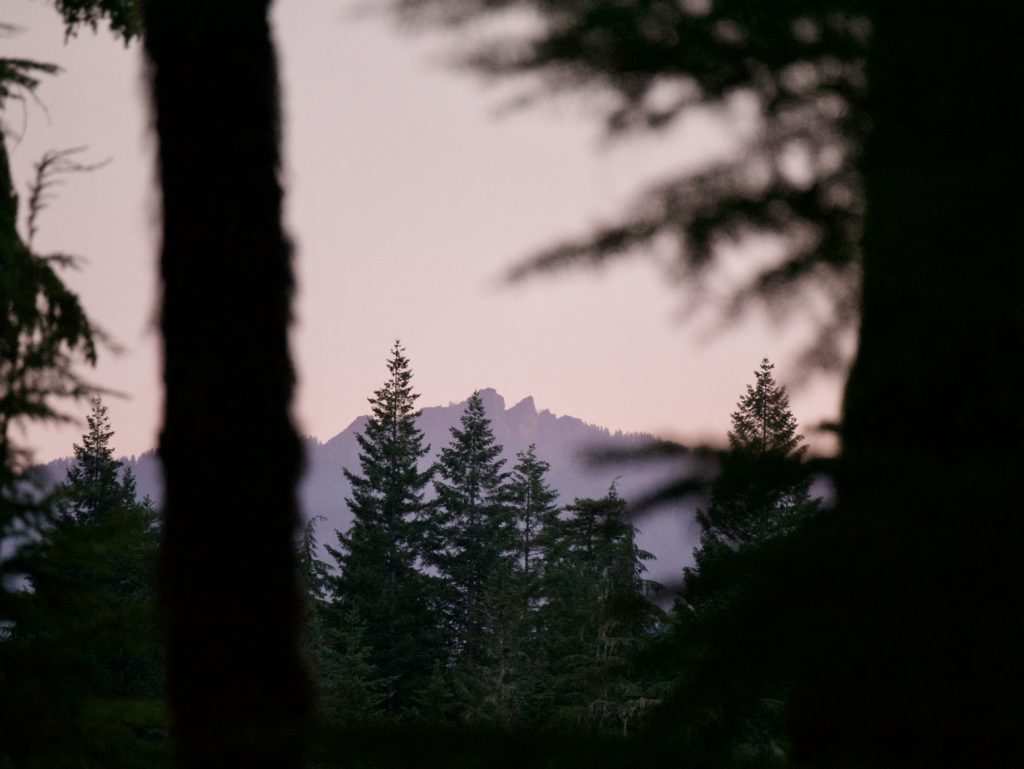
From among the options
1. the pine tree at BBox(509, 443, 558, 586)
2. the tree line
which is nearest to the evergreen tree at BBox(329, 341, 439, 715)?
the tree line

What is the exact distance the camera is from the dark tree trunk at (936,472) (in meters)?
1.40

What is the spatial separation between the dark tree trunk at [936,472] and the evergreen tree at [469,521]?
193 ft

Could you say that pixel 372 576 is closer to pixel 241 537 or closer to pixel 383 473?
pixel 383 473

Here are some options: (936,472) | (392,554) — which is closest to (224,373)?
(936,472)

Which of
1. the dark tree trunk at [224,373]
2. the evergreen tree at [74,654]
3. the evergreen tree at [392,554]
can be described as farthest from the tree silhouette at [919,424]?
the evergreen tree at [392,554]

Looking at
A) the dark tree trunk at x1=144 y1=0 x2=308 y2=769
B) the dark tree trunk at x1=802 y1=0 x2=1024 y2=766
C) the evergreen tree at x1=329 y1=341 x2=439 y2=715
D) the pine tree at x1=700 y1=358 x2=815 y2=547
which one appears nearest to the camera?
the dark tree trunk at x1=802 y1=0 x2=1024 y2=766

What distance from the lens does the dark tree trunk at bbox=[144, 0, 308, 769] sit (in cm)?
405

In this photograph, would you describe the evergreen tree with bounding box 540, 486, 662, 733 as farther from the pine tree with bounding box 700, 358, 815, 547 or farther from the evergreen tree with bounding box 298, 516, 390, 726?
the evergreen tree with bounding box 298, 516, 390, 726

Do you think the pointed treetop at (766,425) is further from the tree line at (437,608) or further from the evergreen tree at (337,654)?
the evergreen tree at (337,654)

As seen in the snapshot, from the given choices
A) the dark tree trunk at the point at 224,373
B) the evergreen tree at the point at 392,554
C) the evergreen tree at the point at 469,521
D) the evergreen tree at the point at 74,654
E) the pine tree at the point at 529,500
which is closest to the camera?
the dark tree trunk at the point at 224,373

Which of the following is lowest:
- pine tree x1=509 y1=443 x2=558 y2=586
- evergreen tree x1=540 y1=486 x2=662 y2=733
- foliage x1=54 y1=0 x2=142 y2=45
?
evergreen tree x1=540 y1=486 x2=662 y2=733

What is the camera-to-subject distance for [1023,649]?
1.46 m

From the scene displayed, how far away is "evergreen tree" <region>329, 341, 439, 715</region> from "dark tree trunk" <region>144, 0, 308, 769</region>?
47697 mm

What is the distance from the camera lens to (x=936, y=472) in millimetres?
1418
